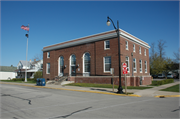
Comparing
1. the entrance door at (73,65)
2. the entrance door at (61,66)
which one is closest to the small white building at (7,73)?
the entrance door at (61,66)

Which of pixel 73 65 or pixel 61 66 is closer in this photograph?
pixel 73 65

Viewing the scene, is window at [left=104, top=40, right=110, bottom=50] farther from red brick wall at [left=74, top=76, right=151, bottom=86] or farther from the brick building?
red brick wall at [left=74, top=76, right=151, bottom=86]

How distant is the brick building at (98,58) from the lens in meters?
24.9

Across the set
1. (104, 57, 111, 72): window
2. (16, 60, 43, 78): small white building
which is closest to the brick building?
(104, 57, 111, 72): window

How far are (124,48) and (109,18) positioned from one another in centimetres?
1129

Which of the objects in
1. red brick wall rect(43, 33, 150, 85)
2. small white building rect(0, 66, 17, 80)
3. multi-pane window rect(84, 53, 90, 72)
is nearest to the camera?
red brick wall rect(43, 33, 150, 85)

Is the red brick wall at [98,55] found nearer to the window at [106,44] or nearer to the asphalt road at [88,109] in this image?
the window at [106,44]

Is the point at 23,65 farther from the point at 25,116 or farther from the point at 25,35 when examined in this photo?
the point at 25,116

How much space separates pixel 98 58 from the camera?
2667 centimetres

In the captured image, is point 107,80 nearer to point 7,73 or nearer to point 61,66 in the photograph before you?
point 61,66

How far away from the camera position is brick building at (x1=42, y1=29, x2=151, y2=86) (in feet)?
81.7

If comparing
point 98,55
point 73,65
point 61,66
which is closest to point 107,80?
point 98,55

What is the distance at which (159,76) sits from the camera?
57562 mm

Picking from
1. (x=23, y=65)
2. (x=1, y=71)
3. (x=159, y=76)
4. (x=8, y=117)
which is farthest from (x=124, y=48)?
(x=1, y=71)
